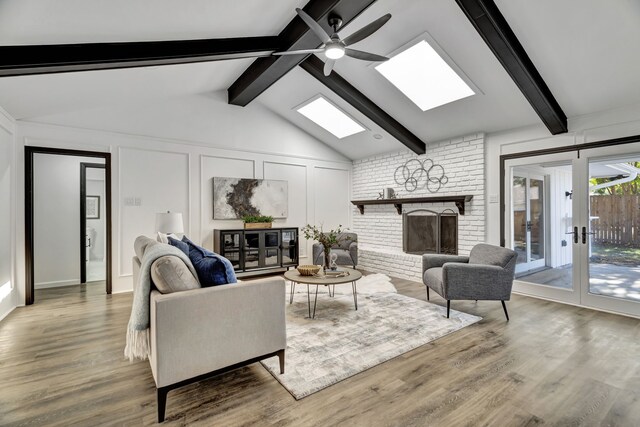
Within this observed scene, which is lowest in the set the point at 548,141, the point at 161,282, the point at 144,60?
the point at 161,282

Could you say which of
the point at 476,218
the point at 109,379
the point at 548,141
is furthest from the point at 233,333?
the point at 548,141

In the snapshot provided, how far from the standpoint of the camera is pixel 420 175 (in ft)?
18.5

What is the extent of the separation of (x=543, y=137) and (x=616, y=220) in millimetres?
1324

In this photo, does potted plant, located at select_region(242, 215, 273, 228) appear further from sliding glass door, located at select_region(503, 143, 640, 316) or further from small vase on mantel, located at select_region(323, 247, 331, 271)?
sliding glass door, located at select_region(503, 143, 640, 316)

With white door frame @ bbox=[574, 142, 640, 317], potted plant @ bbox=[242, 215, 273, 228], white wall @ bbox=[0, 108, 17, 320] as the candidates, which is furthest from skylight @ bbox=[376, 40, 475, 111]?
A: white wall @ bbox=[0, 108, 17, 320]

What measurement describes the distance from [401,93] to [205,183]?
3496 mm

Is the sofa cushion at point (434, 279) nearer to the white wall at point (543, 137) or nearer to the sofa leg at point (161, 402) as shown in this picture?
the white wall at point (543, 137)

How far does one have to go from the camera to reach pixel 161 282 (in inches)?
73.0

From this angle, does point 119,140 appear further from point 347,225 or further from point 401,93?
point 347,225

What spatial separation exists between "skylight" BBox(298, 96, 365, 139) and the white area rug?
3188mm

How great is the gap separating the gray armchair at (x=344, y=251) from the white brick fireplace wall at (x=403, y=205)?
0.43m

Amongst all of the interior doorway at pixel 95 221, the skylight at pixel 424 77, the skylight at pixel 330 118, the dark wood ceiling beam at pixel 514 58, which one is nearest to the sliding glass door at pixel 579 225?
the dark wood ceiling beam at pixel 514 58

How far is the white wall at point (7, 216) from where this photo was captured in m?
3.43

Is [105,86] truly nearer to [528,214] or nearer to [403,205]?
[403,205]
